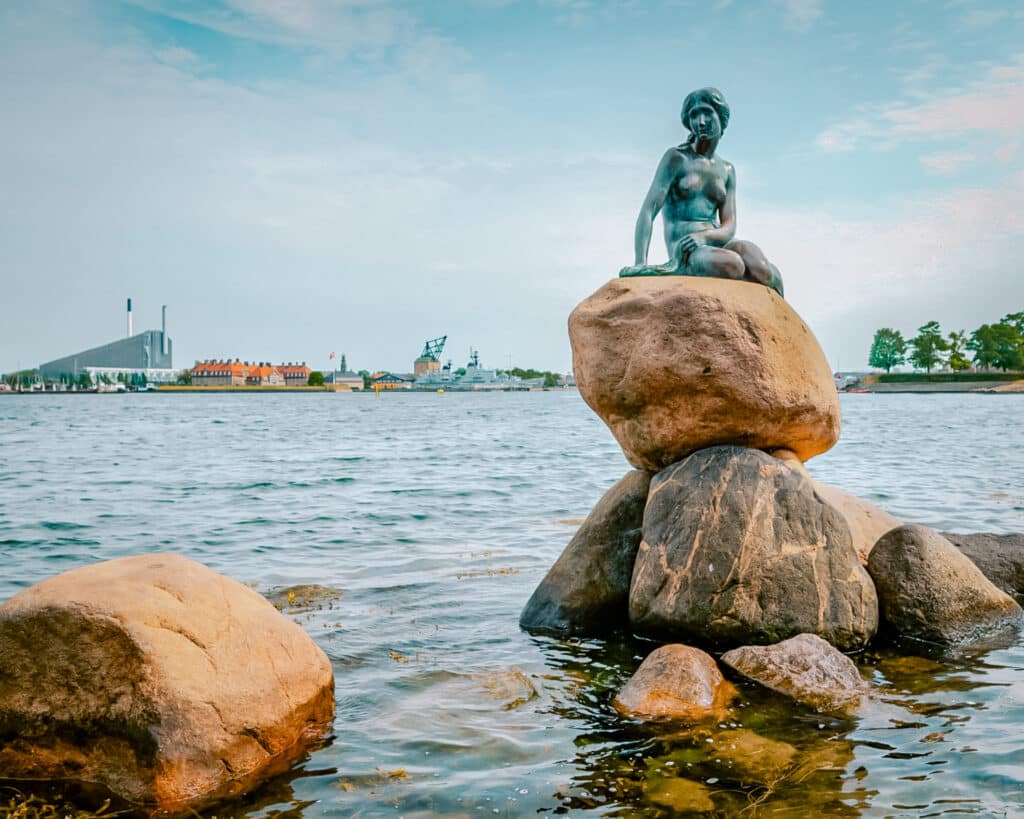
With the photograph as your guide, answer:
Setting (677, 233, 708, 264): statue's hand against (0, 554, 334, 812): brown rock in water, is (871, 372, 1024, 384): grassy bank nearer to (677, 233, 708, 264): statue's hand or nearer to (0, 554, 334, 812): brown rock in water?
(677, 233, 708, 264): statue's hand

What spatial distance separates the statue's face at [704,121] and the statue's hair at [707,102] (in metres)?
0.03

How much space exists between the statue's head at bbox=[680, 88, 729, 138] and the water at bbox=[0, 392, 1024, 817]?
4910 millimetres

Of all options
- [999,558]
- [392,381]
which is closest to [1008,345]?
[392,381]

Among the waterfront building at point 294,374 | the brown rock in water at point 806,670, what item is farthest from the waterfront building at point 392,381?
the brown rock in water at point 806,670

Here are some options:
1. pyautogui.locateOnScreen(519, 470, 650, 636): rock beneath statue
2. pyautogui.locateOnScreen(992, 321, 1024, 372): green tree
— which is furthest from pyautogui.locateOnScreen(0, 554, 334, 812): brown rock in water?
pyautogui.locateOnScreen(992, 321, 1024, 372): green tree

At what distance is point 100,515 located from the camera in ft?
54.5

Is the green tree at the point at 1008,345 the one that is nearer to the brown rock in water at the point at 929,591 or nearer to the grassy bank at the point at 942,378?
the grassy bank at the point at 942,378

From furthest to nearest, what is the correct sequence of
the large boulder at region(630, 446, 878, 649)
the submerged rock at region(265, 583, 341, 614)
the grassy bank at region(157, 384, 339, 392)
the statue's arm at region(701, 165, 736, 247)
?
the grassy bank at region(157, 384, 339, 392) → the submerged rock at region(265, 583, 341, 614) → the statue's arm at region(701, 165, 736, 247) → the large boulder at region(630, 446, 878, 649)

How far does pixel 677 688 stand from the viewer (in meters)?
6.20

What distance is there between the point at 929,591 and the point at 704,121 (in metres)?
4.73

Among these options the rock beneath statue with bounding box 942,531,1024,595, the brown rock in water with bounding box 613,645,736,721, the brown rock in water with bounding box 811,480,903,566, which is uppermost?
the brown rock in water with bounding box 811,480,903,566

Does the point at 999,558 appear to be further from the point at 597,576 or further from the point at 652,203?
the point at 652,203

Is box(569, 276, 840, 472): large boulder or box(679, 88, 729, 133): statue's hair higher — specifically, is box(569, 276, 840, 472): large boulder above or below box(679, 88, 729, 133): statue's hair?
below

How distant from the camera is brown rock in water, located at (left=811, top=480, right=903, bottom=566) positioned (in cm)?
848
